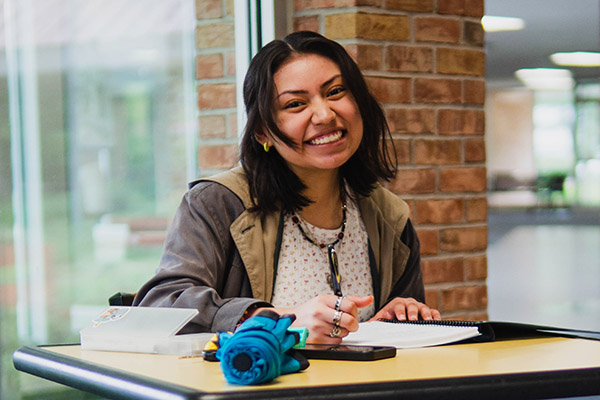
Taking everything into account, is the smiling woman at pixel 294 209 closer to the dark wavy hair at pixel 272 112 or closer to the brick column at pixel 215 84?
the dark wavy hair at pixel 272 112

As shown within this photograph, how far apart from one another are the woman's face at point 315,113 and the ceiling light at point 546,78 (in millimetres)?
14336

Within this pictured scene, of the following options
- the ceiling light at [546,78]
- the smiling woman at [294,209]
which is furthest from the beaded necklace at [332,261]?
the ceiling light at [546,78]

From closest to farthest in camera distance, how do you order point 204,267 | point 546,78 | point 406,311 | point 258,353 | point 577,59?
point 258,353, point 204,267, point 406,311, point 577,59, point 546,78

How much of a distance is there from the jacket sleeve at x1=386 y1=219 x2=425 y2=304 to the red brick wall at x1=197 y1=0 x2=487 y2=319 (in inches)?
25.4

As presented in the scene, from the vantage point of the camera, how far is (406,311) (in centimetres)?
187

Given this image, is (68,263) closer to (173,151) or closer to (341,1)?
(173,151)

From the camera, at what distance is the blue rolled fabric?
1.12 m

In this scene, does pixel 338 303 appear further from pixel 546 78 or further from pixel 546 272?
pixel 546 78

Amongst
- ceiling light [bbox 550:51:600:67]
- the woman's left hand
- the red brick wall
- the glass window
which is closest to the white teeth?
the woman's left hand

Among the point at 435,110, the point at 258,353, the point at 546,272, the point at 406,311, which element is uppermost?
the point at 435,110

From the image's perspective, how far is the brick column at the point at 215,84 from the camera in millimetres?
2943

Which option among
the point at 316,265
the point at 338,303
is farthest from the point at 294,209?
the point at 338,303

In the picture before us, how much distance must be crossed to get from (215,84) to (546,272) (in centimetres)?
682

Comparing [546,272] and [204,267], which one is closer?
[204,267]
